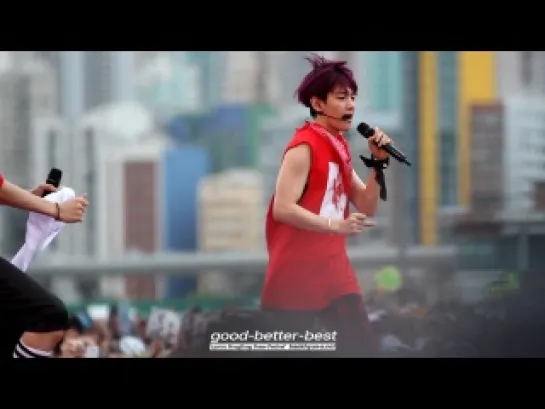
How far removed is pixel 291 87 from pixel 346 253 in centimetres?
77

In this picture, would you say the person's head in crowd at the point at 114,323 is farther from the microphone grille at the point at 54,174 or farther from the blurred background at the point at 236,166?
the microphone grille at the point at 54,174

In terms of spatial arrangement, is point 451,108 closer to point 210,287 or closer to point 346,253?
point 346,253

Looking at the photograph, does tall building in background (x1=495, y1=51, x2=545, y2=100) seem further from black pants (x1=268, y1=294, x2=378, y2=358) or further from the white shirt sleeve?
the white shirt sleeve

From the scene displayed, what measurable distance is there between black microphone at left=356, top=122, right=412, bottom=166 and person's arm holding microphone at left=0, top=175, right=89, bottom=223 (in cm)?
127

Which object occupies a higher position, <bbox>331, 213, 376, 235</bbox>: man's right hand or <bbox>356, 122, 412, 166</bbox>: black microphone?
<bbox>356, 122, 412, 166</bbox>: black microphone

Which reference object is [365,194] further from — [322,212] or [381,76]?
[381,76]

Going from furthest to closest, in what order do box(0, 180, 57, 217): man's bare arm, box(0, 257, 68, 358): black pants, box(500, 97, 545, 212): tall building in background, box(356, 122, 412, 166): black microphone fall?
box(500, 97, 545, 212): tall building in background → box(356, 122, 412, 166): black microphone → box(0, 257, 68, 358): black pants → box(0, 180, 57, 217): man's bare arm

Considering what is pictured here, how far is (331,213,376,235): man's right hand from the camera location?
231 inches

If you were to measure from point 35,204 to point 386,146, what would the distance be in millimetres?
1507

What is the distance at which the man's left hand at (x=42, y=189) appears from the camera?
5.63 meters

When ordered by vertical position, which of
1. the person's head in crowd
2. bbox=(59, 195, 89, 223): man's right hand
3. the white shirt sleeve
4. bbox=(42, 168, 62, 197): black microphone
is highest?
bbox=(42, 168, 62, 197): black microphone

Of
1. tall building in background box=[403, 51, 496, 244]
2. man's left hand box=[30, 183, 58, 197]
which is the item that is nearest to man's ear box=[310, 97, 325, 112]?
tall building in background box=[403, 51, 496, 244]

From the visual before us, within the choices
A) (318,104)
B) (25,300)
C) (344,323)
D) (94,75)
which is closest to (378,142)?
(318,104)

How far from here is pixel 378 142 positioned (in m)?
5.79
